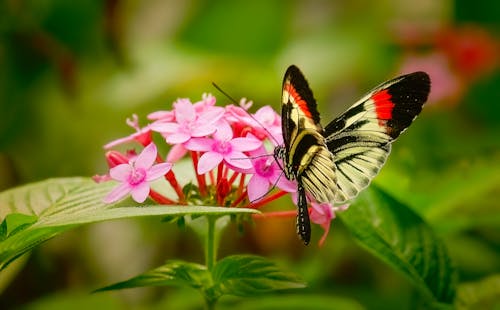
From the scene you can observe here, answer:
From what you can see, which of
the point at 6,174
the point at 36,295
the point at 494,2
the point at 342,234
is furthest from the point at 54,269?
the point at 494,2

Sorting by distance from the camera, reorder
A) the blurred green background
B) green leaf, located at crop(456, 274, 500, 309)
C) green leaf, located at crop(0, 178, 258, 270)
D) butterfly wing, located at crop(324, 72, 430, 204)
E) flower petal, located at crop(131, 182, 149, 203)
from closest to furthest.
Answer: green leaf, located at crop(0, 178, 258, 270) → flower petal, located at crop(131, 182, 149, 203) → butterfly wing, located at crop(324, 72, 430, 204) → green leaf, located at crop(456, 274, 500, 309) → the blurred green background

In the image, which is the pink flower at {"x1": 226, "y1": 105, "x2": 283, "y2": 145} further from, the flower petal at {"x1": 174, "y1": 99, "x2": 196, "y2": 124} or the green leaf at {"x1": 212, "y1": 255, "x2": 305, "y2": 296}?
the green leaf at {"x1": 212, "y1": 255, "x2": 305, "y2": 296}

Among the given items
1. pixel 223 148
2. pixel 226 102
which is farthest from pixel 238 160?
pixel 226 102

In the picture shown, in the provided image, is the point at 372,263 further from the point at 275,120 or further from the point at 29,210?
the point at 29,210

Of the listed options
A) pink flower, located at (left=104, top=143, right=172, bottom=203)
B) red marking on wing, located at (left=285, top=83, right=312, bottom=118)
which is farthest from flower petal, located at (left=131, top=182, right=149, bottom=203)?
red marking on wing, located at (left=285, top=83, right=312, bottom=118)

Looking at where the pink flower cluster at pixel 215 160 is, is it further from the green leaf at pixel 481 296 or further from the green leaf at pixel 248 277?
the green leaf at pixel 481 296
